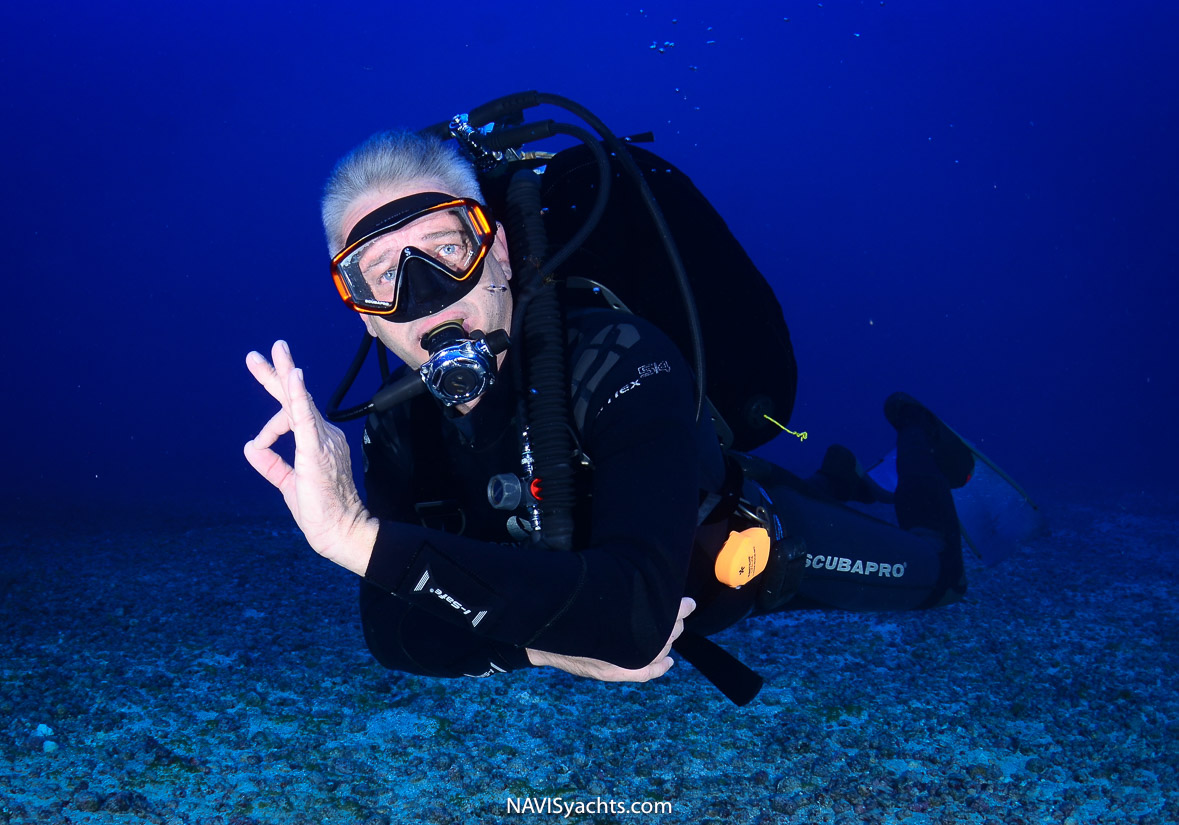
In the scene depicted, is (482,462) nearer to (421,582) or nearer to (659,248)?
(421,582)

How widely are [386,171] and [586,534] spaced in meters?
1.47

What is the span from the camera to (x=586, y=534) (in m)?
2.35

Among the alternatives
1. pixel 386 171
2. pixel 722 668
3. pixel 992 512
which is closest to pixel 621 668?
pixel 722 668

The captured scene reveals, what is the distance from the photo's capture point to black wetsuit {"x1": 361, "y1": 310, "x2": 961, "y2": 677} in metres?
1.77

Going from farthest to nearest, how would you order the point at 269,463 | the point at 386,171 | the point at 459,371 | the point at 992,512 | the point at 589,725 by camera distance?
the point at 992,512, the point at 589,725, the point at 386,171, the point at 459,371, the point at 269,463

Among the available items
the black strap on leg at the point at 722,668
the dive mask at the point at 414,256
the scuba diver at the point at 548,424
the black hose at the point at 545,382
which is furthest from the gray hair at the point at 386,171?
the black strap on leg at the point at 722,668

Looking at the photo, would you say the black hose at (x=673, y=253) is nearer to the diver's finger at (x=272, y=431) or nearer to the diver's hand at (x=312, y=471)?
the diver's hand at (x=312, y=471)

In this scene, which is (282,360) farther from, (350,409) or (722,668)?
(722,668)

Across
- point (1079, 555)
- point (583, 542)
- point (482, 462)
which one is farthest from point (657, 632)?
point (1079, 555)

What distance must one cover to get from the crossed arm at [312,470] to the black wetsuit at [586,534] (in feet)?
0.24

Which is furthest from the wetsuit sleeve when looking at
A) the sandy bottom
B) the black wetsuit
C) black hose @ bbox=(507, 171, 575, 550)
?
the sandy bottom

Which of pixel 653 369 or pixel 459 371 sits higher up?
pixel 653 369

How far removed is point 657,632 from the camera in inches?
73.7

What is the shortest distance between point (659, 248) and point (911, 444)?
301cm
